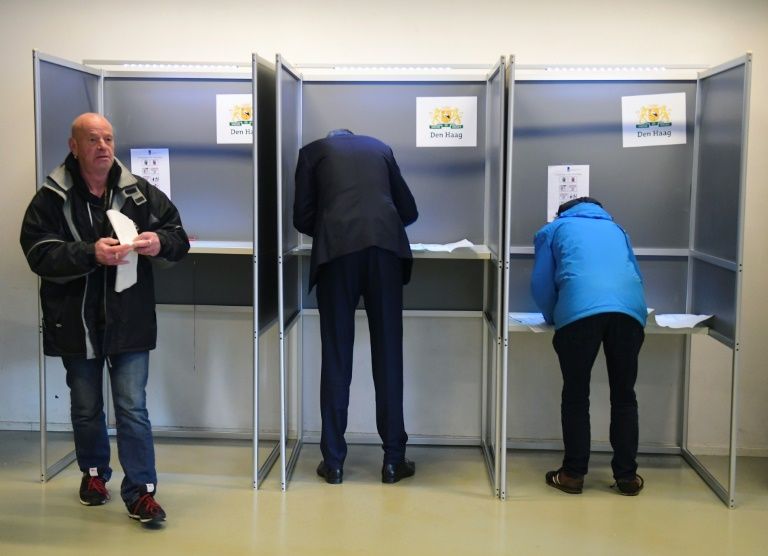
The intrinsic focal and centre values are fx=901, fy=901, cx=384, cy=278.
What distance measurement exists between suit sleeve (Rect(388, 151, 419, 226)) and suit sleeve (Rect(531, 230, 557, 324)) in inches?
23.1

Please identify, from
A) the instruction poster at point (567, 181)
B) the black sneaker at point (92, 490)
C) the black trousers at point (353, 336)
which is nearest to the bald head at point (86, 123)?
the black trousers at point (353, 336)

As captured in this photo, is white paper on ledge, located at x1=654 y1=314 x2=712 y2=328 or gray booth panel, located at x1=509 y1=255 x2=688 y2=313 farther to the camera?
gray booth panel, located at x1=509 y1=255 x2=688 y2=313

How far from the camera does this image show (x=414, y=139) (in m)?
4.38

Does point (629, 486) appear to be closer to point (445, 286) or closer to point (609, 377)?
point (609, 377)

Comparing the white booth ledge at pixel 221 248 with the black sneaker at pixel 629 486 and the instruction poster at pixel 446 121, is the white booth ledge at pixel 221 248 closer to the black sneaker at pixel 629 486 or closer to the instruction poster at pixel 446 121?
the instruction poster at pixel 446 121

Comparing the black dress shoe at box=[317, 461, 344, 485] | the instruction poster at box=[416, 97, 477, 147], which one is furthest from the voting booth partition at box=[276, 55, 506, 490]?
the black dress shoe at box=[317, 461, 344, 485]

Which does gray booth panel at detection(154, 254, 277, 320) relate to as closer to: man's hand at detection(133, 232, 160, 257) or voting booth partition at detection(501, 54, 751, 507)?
man's hand at detection(133, 232, 160, 257)

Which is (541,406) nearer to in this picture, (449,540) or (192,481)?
(449,540)

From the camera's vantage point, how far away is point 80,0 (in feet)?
14.8

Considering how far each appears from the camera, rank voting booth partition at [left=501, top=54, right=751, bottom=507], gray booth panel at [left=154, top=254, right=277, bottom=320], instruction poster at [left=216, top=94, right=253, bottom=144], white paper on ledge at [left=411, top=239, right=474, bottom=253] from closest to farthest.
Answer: white paper on ledge at [left=411, top=239, right=474, bottom=253]
voting booth partition at [left=501, top=54, right=751, bottom=507]
instruction poster at [left=216, top=94, right=253, bottom=144]
gray booth panel at [left=154, top=254, right=277, bottom=320]

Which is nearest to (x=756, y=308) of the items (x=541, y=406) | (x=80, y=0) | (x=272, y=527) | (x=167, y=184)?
(x=541, y=406)

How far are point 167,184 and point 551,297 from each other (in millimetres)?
2001

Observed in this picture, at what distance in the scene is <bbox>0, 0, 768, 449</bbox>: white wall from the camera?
14.2 feet

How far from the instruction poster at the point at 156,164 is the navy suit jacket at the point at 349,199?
86 centimetres
